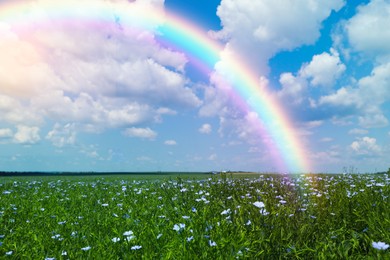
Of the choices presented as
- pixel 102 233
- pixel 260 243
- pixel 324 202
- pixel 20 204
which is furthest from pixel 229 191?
pixel 20 204

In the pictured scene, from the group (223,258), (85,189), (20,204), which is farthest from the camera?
(85,189)

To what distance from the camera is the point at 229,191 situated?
10.7 metres

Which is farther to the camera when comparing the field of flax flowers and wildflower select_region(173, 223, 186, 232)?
wildflower select_region(173, 223, 186, 232)

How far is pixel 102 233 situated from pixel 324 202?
4.65m

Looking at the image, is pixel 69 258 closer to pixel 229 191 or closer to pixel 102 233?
pixel 102 233

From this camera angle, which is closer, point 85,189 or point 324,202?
point 324,202

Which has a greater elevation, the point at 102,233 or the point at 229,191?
the point at 229,191

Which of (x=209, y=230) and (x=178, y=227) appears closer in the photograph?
(x=178, y=227)

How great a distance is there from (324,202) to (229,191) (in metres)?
3.38

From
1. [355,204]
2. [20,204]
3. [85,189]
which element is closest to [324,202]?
[355,204]

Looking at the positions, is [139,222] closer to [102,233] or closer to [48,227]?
[102,233]

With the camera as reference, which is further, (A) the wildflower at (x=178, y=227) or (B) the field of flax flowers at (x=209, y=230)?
(A) the wildflower at (x=178, y=227)

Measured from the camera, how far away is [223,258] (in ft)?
14.4

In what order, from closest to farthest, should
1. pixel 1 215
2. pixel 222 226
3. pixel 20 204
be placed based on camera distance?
pixel 222 226 < pixel 1 215 < pixel 20 204
